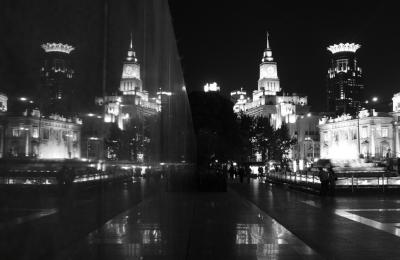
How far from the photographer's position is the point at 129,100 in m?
3.92

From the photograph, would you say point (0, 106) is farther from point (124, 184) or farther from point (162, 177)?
point (162, 177)

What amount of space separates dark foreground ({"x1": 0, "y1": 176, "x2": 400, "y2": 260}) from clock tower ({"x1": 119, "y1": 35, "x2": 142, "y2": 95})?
26.5 inches

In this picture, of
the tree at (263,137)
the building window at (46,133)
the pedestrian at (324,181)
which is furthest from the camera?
the tree at (263,137)

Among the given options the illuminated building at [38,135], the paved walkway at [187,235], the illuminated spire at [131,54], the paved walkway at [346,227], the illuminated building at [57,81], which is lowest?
the paved walkway at [346,227]

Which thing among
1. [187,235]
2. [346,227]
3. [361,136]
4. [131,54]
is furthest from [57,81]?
[361,136]

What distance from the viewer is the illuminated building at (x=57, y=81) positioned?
1887 millimetres

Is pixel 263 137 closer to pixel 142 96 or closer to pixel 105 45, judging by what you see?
pixel 142 96

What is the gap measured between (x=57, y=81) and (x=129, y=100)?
1885 millimetres

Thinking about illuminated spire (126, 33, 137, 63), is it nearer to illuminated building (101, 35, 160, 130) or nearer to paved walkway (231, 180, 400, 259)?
illuminated building (101, 35, 160, 130)

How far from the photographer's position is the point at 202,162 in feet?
165

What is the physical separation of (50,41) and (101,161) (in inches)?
38.2

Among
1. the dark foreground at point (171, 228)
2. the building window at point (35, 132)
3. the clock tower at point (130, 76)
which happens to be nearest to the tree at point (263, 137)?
the dark foreground at point (171, 228)

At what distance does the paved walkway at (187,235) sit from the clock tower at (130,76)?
920mm

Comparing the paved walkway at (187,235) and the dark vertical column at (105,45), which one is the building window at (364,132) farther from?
the dark vertical column at (105,45)
